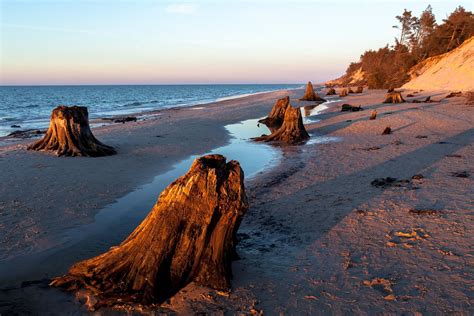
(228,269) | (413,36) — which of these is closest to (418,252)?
(228,269)

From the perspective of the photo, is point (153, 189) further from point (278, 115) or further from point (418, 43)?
point (418, 43)

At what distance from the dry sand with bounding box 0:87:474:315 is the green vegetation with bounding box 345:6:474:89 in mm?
43121

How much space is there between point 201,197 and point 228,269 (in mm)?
1050

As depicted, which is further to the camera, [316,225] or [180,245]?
[316,225]

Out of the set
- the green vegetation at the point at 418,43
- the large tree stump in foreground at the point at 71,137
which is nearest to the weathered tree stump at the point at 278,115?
the large tree stump in foreground at the point at 71,137

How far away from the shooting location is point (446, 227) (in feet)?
20.2

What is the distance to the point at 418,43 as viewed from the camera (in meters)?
62.1

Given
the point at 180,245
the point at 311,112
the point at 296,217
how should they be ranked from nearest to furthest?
the point at 180,245 < the point at 296,217 < the point at 311,112

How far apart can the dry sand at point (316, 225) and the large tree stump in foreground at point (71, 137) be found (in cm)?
70

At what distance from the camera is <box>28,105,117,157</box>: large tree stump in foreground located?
1348cm

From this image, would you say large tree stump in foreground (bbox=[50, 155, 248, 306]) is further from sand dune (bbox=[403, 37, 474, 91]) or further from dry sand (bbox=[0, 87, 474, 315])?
sand dune (bbox=[403, 37, 474, 91])

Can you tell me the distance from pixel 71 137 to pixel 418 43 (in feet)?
205

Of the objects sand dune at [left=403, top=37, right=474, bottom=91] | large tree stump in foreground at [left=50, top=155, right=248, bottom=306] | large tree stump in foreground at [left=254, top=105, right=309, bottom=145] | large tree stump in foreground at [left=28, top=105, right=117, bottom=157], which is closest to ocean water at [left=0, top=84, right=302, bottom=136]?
large tree stump in foreground at [left=28, top=105, right=117, bottom=157]

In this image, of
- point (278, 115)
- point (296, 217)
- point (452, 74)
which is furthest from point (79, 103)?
point (296, 217)
